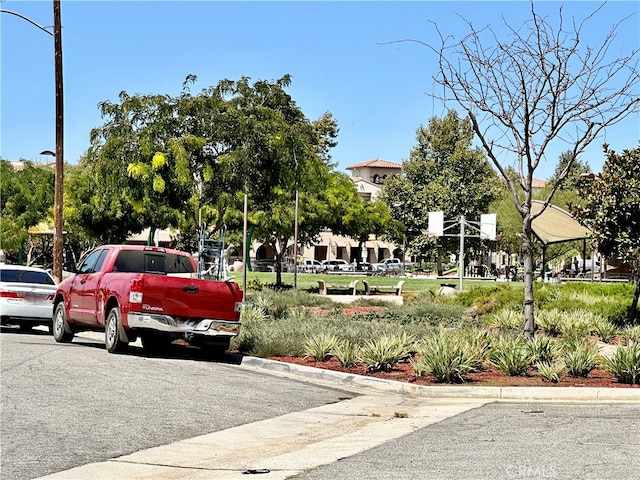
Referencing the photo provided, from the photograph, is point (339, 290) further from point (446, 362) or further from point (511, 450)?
point (511, 450)

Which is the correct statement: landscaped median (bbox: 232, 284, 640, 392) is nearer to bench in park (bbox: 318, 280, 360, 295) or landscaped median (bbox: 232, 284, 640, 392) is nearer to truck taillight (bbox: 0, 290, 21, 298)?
truck taillight (bbox: 0, 290, 21, 298)

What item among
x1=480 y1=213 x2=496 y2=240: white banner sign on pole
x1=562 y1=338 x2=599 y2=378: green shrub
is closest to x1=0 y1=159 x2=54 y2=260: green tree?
x1=480 y1=213 x2=496 y2=240: white banner sign on pole

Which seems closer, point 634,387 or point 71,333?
point 634,387

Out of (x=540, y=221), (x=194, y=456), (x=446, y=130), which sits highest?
(x=446, y=130)

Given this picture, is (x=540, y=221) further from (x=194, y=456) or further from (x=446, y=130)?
(x=446, y=130)

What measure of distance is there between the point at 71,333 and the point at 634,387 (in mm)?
10821

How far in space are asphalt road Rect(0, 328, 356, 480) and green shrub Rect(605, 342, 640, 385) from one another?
382cm

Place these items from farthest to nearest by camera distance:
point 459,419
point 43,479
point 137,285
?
point 137,285
point 459,419
point 43,479

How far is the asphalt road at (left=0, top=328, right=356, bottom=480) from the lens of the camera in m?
8.64

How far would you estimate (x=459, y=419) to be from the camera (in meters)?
10.6

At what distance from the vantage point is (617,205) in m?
20.2

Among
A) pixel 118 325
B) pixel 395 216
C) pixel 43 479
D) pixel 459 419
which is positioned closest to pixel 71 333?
pixel 118 325

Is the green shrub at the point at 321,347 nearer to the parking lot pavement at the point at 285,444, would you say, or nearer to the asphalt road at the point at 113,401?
the asphalt road at the point at 113,401

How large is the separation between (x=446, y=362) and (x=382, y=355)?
4.51 ft
